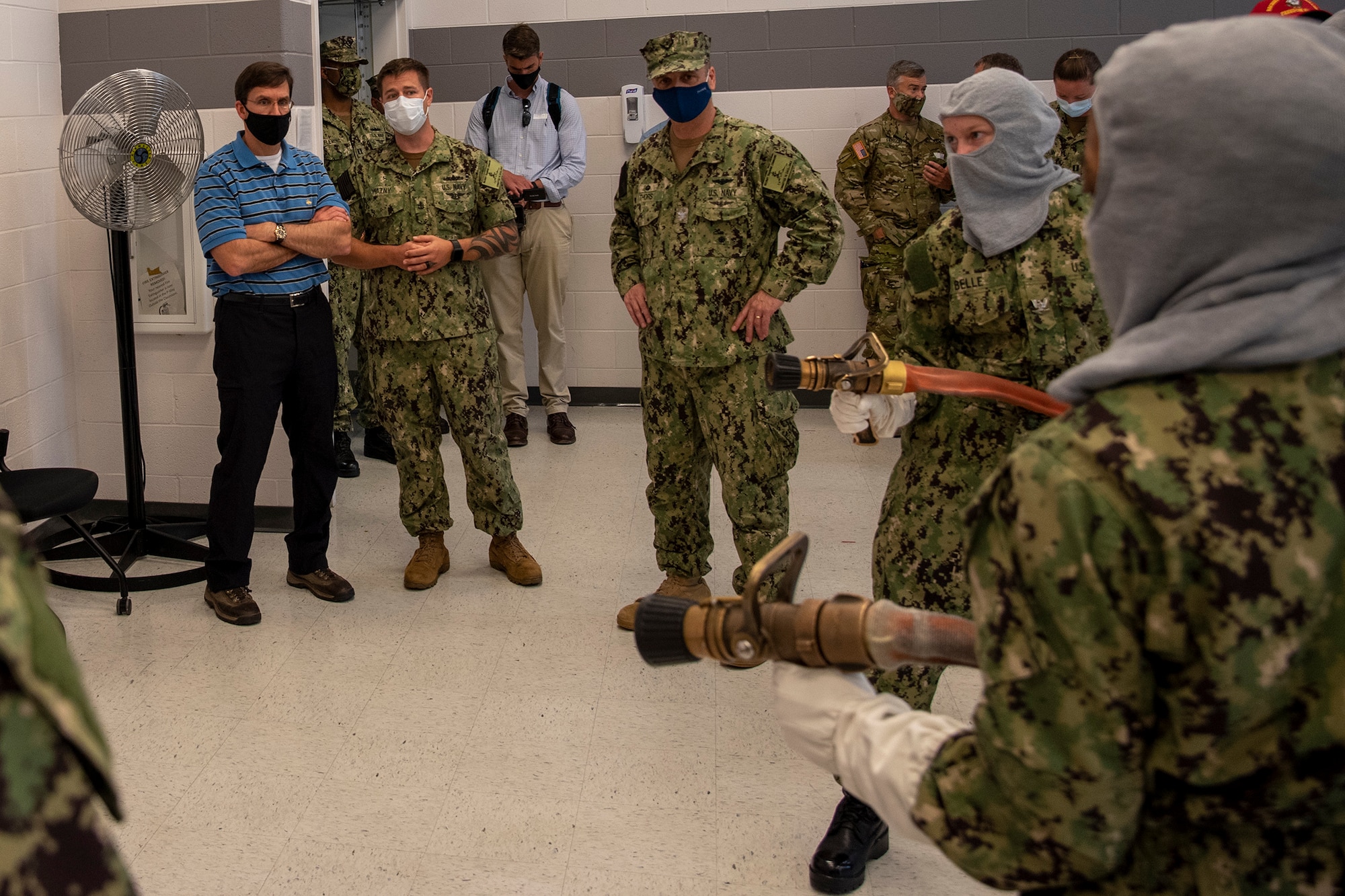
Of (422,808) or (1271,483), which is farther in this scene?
(422,808)

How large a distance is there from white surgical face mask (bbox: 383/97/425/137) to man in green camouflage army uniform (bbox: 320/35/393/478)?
52.7 inches

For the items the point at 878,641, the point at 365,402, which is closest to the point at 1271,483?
the point at 878,641

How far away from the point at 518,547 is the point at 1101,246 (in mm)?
2996

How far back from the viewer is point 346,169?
4.90 meters

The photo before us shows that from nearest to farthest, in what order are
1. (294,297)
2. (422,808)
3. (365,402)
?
(422,808), (294,297), (365,402)

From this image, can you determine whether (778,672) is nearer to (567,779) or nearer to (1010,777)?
(1010,777)

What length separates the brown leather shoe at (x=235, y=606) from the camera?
3469mm

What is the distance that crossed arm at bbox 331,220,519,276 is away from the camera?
357 centimetres

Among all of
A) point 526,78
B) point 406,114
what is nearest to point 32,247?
point 406,114

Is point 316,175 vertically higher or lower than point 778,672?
higher

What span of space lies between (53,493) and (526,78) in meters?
2.93

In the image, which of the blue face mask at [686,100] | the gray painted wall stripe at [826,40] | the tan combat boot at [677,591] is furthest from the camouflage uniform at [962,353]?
the gray painted wall stripe at [826,40]

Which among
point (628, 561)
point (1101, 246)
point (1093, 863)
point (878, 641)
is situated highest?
point (1101, 246)

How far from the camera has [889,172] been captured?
5.50 m
